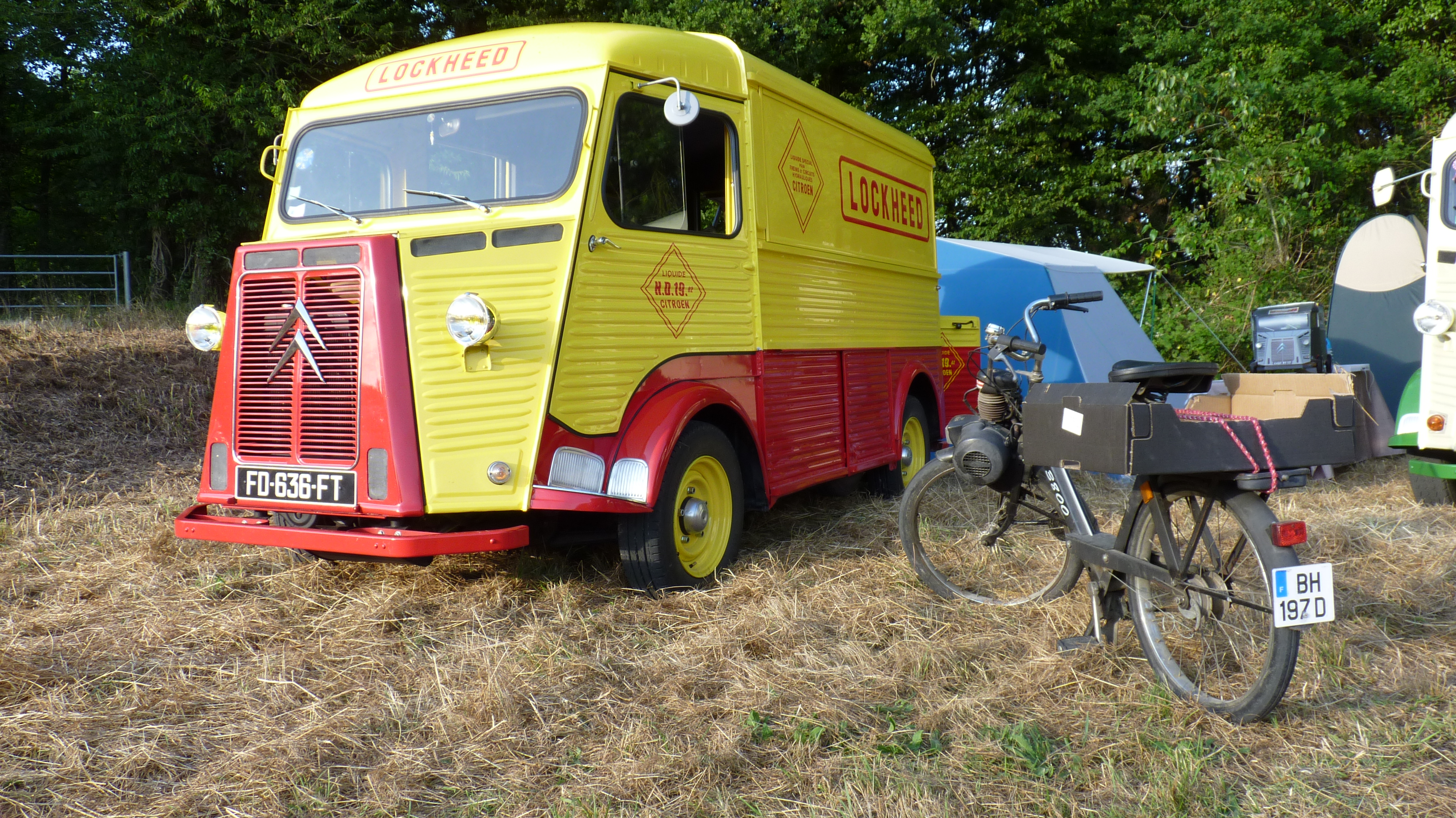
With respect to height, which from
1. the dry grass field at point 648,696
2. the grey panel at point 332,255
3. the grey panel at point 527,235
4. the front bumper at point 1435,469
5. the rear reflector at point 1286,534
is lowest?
the dry grass field at point 648,696

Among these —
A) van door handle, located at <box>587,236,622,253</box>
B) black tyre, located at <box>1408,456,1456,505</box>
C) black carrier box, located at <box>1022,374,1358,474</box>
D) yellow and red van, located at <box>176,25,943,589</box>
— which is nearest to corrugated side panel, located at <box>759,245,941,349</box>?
yellow and red van, located at <box>176,25,943,589</box>

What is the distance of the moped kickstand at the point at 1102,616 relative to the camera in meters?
3.54

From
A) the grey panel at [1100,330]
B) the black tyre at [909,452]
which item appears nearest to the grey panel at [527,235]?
the black tyre at [909,452]

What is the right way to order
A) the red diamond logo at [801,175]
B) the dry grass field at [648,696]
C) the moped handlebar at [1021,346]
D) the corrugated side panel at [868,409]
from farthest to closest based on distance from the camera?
the corrugated side panel at [868,409], the red diamond logo at [801,175], the moped handlebar at [1021,346], the dry grass field at [648,696]

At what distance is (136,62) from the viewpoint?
14.7 meters

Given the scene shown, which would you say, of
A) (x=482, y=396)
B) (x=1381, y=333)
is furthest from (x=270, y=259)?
(x=1381, y=333)

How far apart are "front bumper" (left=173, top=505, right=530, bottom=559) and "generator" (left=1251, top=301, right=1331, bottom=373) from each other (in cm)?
728

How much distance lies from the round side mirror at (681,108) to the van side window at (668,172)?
0.79 ft

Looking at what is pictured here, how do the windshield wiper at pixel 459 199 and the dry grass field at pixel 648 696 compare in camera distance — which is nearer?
the dry grass field at pixel 648 696

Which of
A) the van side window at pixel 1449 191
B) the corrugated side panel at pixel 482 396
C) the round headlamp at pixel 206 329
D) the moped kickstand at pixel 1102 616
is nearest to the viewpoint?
the moped kickstand at pixel 1102 616

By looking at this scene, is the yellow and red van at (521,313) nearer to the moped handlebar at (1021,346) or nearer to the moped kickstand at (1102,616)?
the moped handlebar at (1021,346)

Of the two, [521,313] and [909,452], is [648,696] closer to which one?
[521,313]

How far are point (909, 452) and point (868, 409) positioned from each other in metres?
1.03

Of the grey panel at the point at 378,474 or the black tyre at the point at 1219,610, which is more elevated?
the grey panel at the point at 378,474
